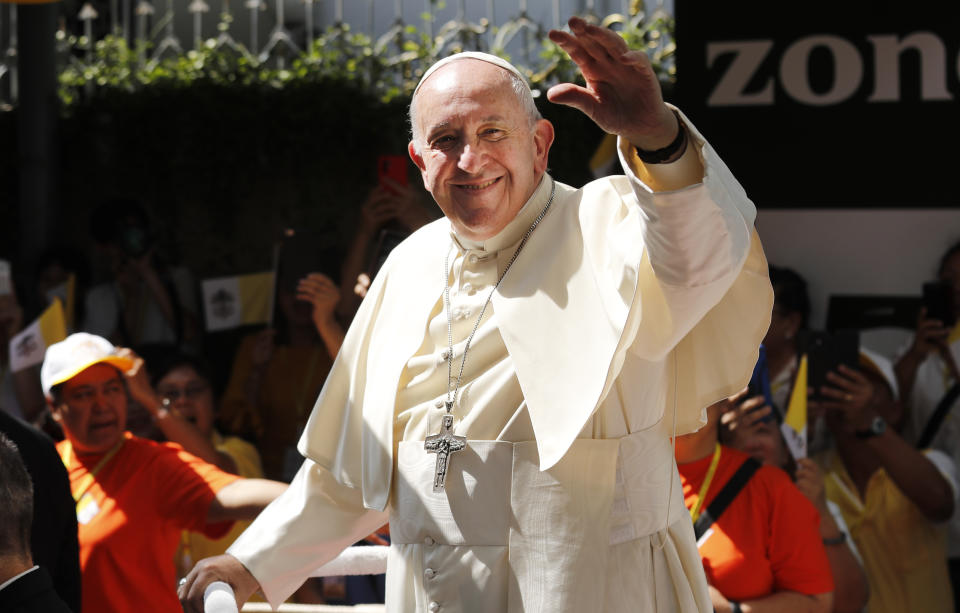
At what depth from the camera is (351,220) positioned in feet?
24.3

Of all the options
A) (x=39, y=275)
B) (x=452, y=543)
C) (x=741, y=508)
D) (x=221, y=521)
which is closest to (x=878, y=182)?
(x=741, y=508)

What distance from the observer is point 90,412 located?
442 cm

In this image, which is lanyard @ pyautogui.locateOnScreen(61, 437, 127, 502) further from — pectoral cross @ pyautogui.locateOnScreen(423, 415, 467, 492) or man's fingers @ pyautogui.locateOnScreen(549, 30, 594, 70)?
man's fingers @ pyautogui.locateOnScreen(549, 30, 594, 70)

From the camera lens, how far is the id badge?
13.9ft

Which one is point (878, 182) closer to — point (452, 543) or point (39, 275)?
point (452, 543)

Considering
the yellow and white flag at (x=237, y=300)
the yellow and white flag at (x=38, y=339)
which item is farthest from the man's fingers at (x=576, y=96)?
the yellow and white flag at (x=237, y=300)

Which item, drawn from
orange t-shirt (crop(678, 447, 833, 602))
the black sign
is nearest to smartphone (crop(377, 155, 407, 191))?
the black sign

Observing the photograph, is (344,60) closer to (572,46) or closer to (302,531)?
(302,531)

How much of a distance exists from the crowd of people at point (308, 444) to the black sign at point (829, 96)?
0.47m

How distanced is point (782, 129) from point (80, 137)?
4.41 meters

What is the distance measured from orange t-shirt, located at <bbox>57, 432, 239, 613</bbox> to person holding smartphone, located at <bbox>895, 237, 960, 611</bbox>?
9.36 ft

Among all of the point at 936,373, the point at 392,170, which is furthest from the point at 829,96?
the point at 392,170

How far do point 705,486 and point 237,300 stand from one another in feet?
10.8

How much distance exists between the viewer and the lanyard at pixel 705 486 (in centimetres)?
409
